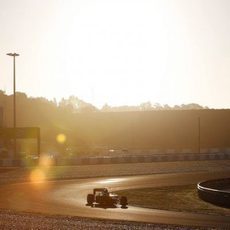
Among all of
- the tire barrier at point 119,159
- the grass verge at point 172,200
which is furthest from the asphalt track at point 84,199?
the tire barrier at point 119,159

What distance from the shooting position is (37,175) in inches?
2158

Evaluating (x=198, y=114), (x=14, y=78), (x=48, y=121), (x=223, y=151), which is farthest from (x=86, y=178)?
(x=48, y=121)

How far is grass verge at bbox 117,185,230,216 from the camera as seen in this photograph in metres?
29.0

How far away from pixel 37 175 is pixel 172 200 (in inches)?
907

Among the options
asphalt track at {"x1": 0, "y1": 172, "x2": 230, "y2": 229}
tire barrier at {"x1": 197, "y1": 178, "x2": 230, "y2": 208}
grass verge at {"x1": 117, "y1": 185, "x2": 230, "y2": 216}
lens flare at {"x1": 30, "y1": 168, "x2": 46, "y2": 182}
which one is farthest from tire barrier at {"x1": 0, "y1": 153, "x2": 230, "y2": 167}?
tire barrier at {"x1": 197, "y1": 178, "x2": 230, "y2": 208}

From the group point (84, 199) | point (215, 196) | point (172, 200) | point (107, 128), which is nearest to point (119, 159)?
point (172, 200)

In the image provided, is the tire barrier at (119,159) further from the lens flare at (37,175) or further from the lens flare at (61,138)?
the lens flare at (61,138)

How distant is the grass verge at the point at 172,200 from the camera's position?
95.1 feet

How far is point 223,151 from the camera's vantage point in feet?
283

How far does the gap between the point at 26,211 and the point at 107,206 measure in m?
4.35

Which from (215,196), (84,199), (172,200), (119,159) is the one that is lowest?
(172,200)

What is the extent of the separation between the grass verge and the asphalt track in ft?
5.73

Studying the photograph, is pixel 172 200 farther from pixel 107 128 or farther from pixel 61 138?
pixel 107 128

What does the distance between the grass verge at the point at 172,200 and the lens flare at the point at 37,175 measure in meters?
12.2
